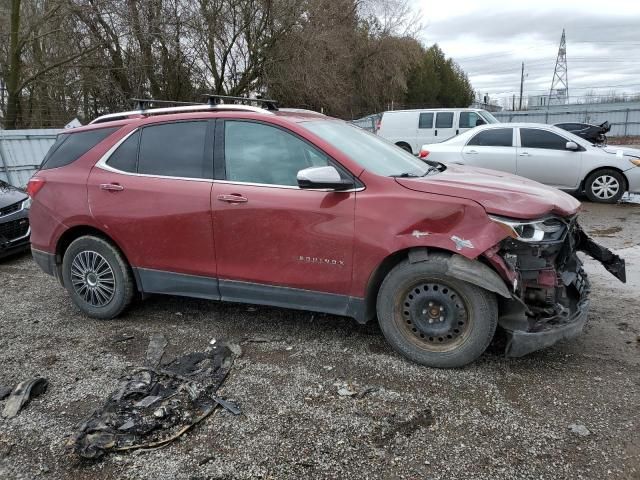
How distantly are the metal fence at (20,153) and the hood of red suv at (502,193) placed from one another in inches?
459

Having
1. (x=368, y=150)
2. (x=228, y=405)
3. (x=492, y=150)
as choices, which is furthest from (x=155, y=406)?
(x=492, y=150)

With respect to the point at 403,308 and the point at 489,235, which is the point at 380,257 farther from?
the point at 489,235

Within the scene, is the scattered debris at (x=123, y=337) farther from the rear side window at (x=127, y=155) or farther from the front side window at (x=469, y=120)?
the front side window at (x=469, y=120)

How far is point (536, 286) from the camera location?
327 cm

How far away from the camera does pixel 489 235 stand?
3.06 metres

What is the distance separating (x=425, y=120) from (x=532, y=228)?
14.2 m

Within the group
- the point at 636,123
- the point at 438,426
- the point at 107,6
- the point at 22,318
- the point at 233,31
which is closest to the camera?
the point at 438,426

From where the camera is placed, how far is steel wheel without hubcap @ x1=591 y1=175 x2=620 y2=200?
9328mm

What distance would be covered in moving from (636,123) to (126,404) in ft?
120

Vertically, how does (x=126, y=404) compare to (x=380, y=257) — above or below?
below

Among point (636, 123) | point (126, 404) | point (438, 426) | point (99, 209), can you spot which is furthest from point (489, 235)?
point (636, 123)

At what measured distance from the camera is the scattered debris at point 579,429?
8.84ft

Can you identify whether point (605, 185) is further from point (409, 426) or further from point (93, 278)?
point (93, 278)

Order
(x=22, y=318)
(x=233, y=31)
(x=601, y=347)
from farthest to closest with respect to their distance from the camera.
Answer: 1. (x=233, y=31)
2. (x=22, y=318)
3. (x=601, y=347)
